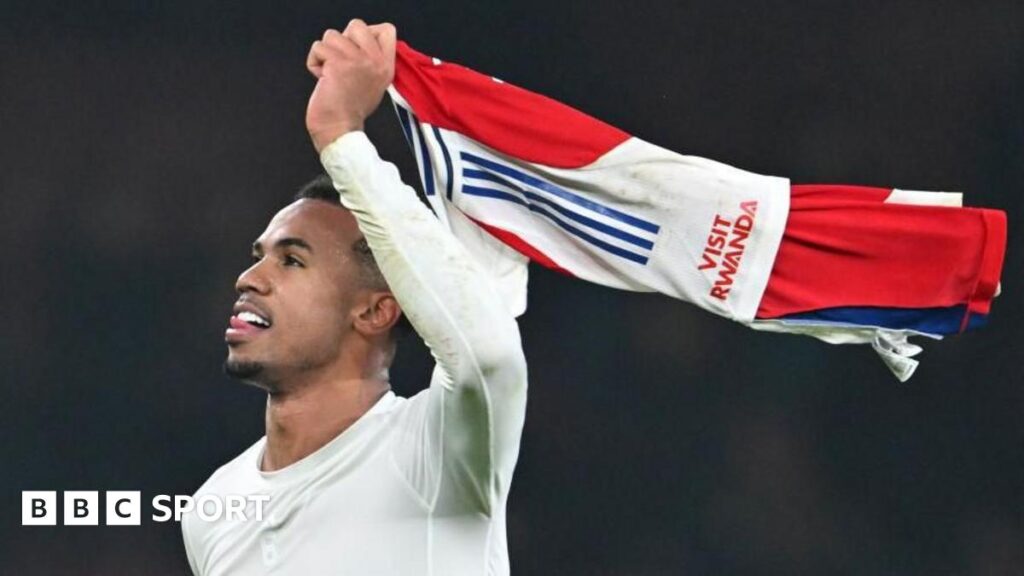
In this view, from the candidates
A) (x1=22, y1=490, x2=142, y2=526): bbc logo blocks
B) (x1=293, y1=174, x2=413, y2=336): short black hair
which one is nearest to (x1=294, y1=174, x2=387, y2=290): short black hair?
(x1=293, y1=174, x2=413, y2=336): short black hair

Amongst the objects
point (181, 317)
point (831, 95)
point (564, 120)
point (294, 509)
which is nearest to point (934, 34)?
point (831, 95)

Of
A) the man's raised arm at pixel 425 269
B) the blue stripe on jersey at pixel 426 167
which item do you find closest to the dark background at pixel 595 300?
the blue stripe on jersey at pixel 426 167

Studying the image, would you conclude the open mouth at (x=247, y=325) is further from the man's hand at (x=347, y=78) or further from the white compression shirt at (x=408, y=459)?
the man's hand at (x=347, y=78)

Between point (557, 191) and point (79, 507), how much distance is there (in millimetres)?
2022

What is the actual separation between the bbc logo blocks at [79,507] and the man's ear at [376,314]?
1.61m

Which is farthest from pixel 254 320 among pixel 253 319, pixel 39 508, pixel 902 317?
pixel 39 508

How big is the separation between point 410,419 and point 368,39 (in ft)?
1.56

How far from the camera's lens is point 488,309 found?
6.31ft

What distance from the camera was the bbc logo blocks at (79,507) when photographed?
150 inches

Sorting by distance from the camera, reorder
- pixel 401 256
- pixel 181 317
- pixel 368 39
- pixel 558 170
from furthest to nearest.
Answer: pixel 181 317 < pixel 558 170 < pixel 368 39 < pixel 401 256

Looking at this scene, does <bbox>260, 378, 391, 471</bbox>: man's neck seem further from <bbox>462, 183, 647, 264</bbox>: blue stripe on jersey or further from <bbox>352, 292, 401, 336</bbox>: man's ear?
<bbox>462, 183, 647, 264</bbox>: blue stripe on jersey

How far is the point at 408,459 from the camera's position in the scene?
2176 mm

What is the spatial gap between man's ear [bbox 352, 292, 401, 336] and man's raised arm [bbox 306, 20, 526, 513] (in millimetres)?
323

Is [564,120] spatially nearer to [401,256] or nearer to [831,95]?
[401,256]
